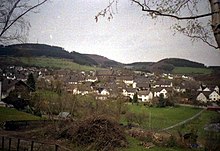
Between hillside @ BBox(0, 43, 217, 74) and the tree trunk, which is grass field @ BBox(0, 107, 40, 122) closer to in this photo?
hillside @ BBox(0, 43, 217, 74)

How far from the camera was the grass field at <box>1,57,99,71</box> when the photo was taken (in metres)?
7.13

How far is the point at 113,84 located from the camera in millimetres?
10336

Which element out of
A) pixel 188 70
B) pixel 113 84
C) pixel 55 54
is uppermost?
pixel 55 54

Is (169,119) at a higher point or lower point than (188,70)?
lower

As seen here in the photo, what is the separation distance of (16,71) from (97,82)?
313 centimetres

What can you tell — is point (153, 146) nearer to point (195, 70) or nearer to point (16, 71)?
point (195, 70)

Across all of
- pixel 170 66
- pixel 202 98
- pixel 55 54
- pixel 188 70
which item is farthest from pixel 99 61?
pixel 202 98

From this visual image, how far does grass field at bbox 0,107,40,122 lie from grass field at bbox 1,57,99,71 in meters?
2.65

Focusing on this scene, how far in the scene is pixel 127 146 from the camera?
7.94m

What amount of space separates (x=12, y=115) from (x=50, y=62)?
334cm

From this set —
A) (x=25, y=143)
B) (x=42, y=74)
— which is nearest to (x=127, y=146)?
(x=25, y=143)

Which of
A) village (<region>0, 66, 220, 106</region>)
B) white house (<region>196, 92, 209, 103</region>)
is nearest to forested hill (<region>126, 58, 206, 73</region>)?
village (<region>0, 66, 220, 106</region>)

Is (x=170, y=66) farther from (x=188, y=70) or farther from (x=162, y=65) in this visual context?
(x=188, y=70)

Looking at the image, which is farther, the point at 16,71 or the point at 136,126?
the point at 136,126
